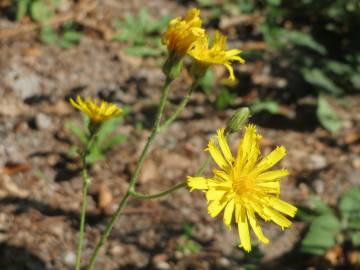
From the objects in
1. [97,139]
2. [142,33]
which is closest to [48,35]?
[142,33]

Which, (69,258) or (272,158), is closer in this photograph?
(272,158)

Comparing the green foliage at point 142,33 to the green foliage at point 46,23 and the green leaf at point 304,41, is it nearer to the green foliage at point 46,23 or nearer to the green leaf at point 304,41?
the green foliage at point 46,23


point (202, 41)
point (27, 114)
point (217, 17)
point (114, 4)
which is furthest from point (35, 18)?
point (202, 41)

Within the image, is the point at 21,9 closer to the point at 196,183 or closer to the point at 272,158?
the point at 272,158

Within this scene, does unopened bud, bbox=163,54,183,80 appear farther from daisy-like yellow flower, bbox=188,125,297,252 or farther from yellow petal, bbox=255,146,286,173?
yellow petal, bbox=255,146,286,173

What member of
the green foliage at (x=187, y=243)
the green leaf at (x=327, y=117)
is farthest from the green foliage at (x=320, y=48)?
the green foliage at (x=187, y=243)

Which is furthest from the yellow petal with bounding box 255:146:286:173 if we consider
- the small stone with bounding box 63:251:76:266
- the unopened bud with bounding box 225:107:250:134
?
the small stone with bounding box 63:251:76:266

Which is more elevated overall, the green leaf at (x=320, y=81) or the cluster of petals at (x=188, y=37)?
the cluster of petals at (x=188, y=37)

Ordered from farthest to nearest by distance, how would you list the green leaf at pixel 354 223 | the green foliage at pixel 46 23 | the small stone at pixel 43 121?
the green foliage at pixel 46 23 → the small stone at pixel 43 121 → the green leaf at pixel 354 223
